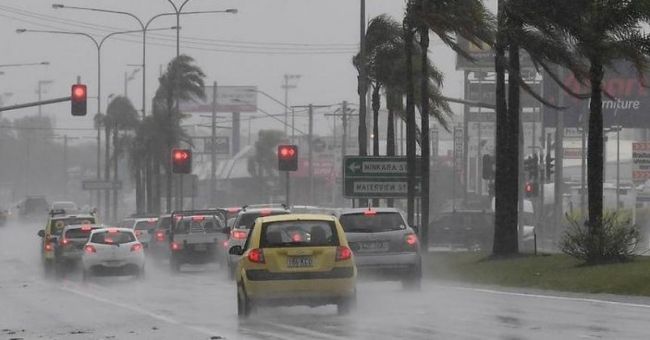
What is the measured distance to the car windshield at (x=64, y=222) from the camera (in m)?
49.4

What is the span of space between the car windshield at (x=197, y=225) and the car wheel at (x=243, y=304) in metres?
21.7

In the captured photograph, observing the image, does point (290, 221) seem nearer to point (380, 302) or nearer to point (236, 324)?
point (236, 324)

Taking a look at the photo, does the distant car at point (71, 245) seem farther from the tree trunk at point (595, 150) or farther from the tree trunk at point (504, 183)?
the tree trunk at point (595, 150)

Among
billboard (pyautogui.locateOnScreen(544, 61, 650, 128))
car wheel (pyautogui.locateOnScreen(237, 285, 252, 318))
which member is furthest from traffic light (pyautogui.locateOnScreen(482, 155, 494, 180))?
billboard (pyautogui.locateOnScreen(544, 61, 650, 128))

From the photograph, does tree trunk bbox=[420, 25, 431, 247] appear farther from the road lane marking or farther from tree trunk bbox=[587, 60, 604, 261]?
the road lane marking

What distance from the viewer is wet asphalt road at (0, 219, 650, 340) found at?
20.4 m

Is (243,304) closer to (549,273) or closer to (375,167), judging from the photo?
(549,273)

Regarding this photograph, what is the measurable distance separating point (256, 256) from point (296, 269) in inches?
23.5

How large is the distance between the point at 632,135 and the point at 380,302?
162034mm

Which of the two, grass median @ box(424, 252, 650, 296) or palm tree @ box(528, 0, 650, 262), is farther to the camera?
palm tree @ box(528, 0, 650, 262)

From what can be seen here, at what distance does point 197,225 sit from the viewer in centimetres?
4609

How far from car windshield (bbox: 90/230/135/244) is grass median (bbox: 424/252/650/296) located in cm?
750

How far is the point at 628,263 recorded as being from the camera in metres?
33.3

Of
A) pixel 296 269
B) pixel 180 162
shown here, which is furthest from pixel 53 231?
pixel 296 269
